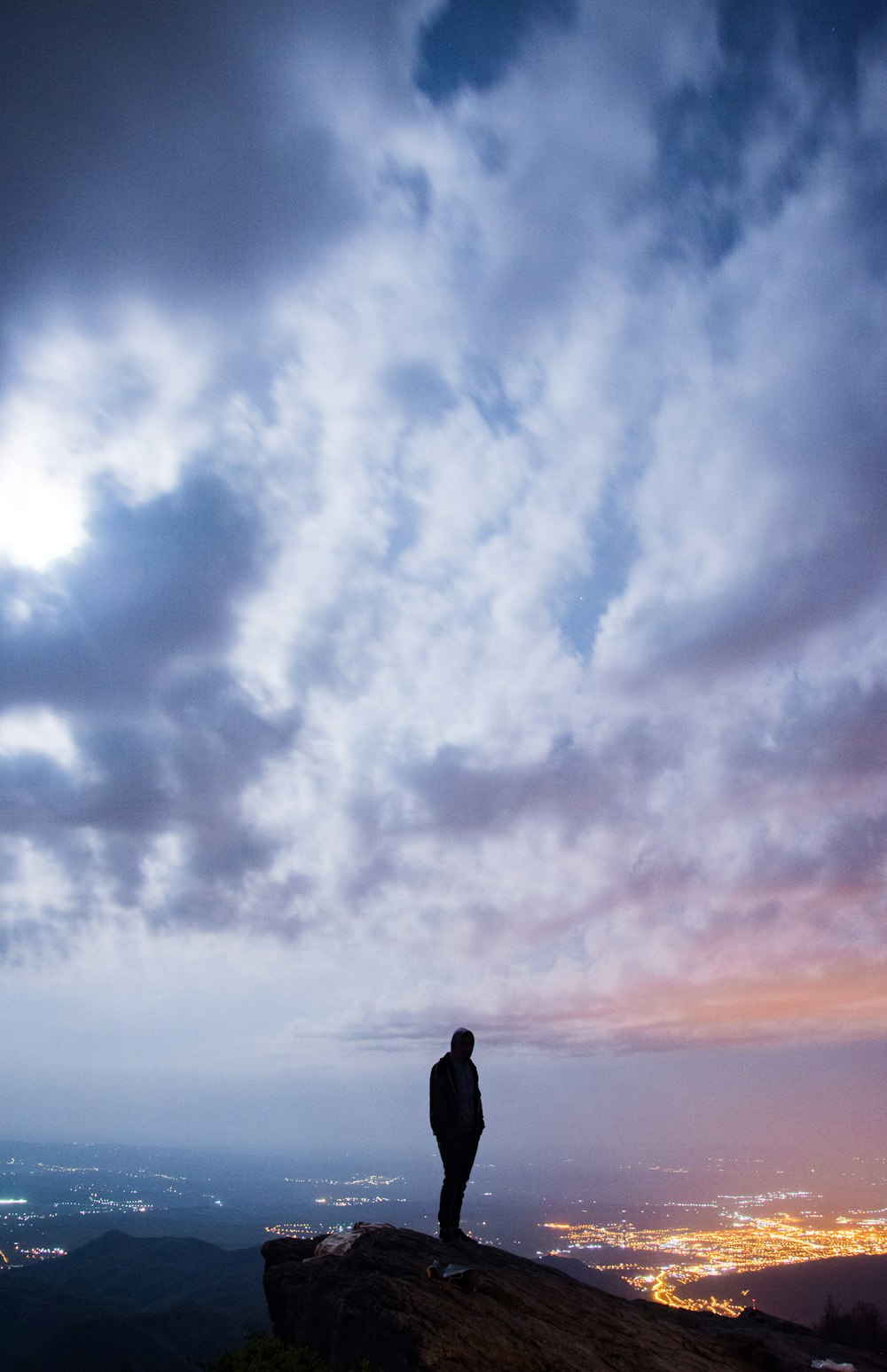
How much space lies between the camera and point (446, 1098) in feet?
47.5

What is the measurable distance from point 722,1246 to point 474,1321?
86.0m

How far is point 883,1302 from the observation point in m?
37.4

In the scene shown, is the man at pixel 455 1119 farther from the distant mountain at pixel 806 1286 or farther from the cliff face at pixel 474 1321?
the distant mountain at pixel 806 1286

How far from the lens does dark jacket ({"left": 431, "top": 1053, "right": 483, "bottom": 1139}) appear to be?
46.9 feet

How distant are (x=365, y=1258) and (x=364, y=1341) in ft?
6.12

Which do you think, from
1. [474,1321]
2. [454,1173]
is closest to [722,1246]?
[454,1173]

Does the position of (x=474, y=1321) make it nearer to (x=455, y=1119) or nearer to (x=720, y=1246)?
(x=455, y=1119)

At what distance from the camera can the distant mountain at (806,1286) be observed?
37781mm

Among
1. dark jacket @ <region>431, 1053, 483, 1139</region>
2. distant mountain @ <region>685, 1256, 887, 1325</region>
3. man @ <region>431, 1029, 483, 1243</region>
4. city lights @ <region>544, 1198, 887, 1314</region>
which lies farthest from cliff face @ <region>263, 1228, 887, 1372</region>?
distant mountain @ <region>685, 1256, 887, 1325</region>

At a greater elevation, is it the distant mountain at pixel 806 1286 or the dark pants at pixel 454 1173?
the dark pants at pixel 454 1173

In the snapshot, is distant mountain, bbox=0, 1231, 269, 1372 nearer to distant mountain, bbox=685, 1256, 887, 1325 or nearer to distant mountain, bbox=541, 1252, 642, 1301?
distant mountain, bbox=541, 1252, 642, 1301

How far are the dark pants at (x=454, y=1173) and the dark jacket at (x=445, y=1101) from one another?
0.21 meters

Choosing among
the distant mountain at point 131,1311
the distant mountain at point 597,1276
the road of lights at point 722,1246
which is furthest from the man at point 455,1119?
the distant mountain at point 597,1276

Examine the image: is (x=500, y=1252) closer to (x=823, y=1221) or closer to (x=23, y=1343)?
(x=23, y=1343)
